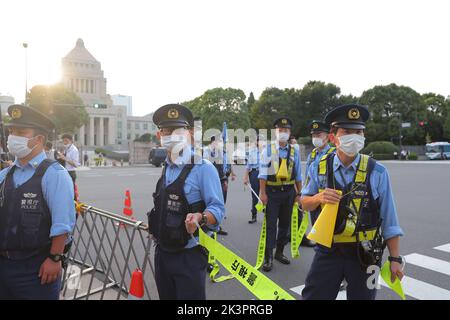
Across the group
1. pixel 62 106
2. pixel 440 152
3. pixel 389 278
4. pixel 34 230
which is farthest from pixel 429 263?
pixel 62 106

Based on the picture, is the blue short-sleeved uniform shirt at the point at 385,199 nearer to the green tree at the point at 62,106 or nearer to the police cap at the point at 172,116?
the police cap at the point at 172,116

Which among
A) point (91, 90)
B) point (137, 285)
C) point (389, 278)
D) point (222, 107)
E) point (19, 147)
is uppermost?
point (91, 90)

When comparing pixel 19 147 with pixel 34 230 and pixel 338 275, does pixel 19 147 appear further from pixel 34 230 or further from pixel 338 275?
pixel 338 275

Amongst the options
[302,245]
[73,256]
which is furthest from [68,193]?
[302,245]

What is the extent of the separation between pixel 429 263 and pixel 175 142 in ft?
15.8

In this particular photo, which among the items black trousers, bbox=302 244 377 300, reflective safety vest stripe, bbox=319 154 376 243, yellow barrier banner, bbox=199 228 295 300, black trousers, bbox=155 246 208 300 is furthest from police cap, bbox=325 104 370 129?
black trousers, bbox=155 246 208 300

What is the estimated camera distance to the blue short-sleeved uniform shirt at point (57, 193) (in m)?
2.67

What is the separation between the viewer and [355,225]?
261 cm

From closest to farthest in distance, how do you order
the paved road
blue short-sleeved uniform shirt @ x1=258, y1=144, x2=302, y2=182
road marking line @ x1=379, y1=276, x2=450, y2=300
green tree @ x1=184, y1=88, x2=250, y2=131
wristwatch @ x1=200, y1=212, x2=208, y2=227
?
wristwatch @ x1=200, y1=212, x2=208, y2=227 < road marking line @ x1=379, y1=276, x2=450, y2=300 < the paved road < blue short-sleeved uniform shirt @ x1=258, y1=144, x2=302, y2=182 < green tree @ x1=184, y1=88, x2=250, y2=131

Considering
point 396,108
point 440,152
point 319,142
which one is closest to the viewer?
point 319,142

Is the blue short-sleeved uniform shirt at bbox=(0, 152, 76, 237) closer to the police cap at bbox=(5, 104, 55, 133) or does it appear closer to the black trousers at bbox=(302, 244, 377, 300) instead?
the police cap at bbox=(5, 104, 55, 133)

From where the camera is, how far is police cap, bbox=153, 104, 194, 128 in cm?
288

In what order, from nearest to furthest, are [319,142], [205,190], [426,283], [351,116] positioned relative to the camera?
[205,190], [351,116], [426,283], [319,142]

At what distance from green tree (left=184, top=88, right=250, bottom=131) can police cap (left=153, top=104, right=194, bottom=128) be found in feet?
208
